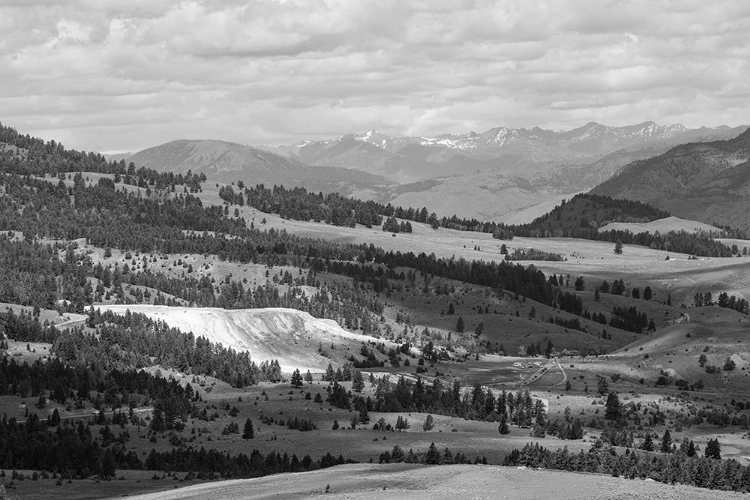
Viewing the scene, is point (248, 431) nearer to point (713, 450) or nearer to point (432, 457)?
point (432, 457)

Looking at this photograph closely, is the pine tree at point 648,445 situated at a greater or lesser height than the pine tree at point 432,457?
lesser

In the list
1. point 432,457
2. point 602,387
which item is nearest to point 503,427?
point 432,457

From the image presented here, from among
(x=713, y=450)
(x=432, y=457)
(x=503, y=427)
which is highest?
(x=432, y=457)

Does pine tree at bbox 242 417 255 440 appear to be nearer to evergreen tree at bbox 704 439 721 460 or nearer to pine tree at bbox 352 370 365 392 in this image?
pine tree at bbox 352 370 365 392

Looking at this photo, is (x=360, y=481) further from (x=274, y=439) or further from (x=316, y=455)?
(x=274, y=439)

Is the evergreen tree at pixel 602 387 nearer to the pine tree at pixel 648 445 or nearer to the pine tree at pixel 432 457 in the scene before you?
the pine tree at pixel 648 445

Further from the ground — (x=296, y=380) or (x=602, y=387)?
(x=602, y=387)

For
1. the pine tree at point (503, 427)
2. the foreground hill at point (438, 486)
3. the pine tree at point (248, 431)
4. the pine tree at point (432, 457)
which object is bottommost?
the pine tree at point (248, 431)

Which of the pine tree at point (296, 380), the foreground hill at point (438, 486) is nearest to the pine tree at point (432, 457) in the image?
the foreground hill at point (438, 486)

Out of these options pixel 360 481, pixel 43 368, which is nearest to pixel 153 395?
pixel 43 368

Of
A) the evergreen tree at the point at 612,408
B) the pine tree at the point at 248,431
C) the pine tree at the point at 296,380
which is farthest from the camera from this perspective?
the pine tree at the point at 296,380
